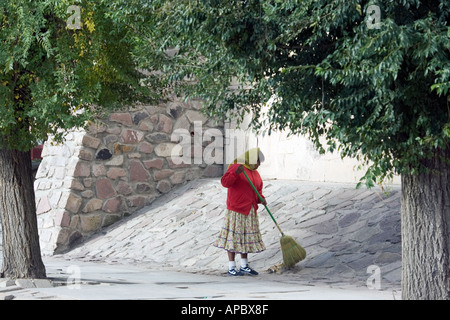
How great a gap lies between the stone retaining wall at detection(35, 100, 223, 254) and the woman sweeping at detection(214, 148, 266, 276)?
3470 mm

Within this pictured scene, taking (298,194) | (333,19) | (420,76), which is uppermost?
(333,19)

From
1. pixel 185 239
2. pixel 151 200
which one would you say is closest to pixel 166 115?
pixel 151 200

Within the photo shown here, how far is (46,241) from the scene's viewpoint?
11477 millimetres

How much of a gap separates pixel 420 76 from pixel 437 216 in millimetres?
1272

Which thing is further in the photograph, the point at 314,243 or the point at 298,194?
the point at 298,194

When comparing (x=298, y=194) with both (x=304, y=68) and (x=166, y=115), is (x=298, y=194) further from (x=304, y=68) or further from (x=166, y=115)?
(x=304, y=68)

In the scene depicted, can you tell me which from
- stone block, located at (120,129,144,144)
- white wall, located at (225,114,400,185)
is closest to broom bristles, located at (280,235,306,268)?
white wall, located at (225,114,400,185)

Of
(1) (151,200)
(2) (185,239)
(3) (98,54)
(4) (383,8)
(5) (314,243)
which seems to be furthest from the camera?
(1) (151,200)

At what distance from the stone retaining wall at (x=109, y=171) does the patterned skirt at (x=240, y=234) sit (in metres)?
3.64

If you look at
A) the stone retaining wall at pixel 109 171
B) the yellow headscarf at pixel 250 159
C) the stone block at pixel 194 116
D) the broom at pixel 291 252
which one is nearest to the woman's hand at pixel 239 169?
the yellow headscarf at pixel 250 159

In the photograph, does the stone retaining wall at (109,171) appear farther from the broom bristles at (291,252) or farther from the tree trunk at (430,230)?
the tree trunk at (430,230)

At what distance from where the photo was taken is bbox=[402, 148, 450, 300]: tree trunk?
216 inches

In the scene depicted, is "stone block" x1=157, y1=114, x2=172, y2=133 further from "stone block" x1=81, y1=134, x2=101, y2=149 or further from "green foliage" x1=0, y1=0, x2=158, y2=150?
"green foliage" x1=0, y1=0, x2=158, y2=150

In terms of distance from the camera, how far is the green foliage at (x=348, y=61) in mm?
4484
